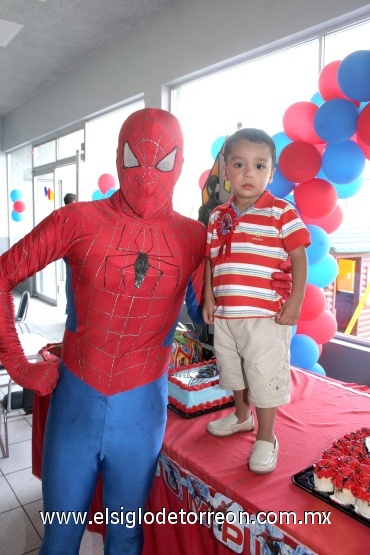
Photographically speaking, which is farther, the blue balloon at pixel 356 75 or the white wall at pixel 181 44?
the white wall at pixel 181 44

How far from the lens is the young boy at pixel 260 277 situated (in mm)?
1264

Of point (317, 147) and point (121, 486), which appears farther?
point (317, 147)

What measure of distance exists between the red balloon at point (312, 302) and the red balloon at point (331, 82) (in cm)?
103

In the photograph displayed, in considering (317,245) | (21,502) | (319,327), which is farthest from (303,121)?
(21,502)

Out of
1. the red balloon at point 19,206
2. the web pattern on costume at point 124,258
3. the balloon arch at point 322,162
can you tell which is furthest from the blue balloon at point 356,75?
the red balloon at point 19,206

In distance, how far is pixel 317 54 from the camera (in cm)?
299

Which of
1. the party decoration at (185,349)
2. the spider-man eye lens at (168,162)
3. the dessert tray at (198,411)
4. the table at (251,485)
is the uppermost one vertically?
the spider-man eye lens at (168,162)

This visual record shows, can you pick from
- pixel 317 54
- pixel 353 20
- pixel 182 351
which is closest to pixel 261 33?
pixel 317 54

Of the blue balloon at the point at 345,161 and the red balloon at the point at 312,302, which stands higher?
the blue balloon at the point at 345,161

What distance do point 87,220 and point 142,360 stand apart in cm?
42

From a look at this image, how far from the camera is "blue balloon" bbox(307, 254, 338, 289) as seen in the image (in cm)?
252

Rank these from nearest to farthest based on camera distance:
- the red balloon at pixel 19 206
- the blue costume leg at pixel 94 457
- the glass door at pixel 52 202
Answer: the blue costume leg at pixel 94 457 < the glass door at pixel 52 202 < the red balloon at pixel 19 206

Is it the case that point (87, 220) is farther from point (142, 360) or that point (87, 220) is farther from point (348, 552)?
point (348, 552)

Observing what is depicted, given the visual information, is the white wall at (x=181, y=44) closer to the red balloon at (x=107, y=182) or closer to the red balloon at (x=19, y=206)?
the red balloon at (x=107, y=182)
